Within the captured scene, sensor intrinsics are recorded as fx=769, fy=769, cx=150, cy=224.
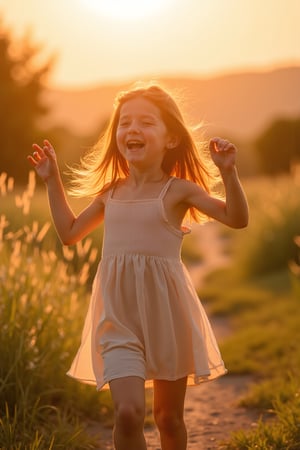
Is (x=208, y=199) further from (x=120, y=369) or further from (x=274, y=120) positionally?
(x=274, y=120)

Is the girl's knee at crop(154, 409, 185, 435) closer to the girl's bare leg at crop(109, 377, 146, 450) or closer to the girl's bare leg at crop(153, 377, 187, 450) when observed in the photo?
the girl's bare leg at crop(153, 377, 187, 450)

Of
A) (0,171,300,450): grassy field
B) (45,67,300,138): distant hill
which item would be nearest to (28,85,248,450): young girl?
(0,171,300,450): grassy field

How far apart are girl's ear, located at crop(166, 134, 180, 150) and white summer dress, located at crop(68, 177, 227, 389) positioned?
0.19m

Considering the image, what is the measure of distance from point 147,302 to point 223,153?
27.3 inches

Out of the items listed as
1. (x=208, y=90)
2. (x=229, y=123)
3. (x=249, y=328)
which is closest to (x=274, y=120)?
(x=249, y=328)

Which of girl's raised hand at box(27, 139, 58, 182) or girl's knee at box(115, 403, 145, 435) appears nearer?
girl's knee at box(115, 403, 145, 435)

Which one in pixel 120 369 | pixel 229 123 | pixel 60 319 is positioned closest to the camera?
pixel 120 369

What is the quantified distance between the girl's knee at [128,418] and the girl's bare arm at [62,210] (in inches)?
37.9

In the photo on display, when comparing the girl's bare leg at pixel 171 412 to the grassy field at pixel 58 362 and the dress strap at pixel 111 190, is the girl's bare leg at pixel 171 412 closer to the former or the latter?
the grassy field at pixel 58 362

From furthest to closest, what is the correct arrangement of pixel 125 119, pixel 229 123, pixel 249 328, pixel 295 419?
pixel 229 123
pixel 249 328
pixel 295 419
pixel 125 119

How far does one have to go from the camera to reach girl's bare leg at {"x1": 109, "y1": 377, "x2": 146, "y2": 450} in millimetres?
2848

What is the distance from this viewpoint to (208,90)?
377 feet

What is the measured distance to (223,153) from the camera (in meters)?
3.11

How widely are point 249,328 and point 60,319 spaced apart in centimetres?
320
